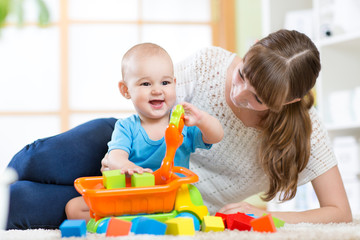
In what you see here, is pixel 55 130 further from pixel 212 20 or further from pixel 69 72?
pixel 212 20

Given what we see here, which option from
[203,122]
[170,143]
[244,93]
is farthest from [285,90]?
[170,143]

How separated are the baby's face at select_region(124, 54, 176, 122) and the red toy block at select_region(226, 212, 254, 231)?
13.3 inches

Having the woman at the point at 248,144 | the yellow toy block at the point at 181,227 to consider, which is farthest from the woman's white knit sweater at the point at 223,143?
the yellow toy block at the point at 181,227

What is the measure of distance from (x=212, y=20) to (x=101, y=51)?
919 mm

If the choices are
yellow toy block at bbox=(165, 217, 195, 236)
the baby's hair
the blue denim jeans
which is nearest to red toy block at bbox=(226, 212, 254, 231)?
yellow toy block at bbox=(165, 217, 195, 236)

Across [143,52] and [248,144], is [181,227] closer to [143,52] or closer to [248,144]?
[143,52]

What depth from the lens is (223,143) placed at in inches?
58.9

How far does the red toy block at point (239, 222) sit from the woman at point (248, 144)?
18 centimetres

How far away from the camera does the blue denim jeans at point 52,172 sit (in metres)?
1.32

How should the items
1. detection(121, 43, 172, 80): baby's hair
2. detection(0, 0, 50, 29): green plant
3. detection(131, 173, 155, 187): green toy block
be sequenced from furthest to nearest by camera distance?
detection(0, 0, 50, 29): green plant
detection(121, 43, 172, 80): baby's hair
detection(131, 173, 155, 187): green toy block

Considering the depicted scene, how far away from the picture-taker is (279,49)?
1.14 meters

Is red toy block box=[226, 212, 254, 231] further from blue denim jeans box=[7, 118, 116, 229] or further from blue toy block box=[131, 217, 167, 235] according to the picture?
blue denim jeans box=[7, 118, 116, 229]

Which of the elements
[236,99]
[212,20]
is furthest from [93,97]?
[236,99]

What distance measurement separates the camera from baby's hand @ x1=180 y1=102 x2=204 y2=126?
1.06 metres
